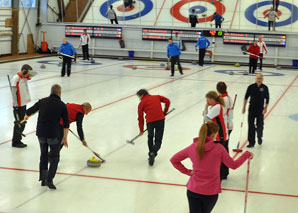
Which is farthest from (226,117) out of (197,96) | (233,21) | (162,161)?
(233,21)

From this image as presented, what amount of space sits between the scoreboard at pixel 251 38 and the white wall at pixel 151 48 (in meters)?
0.29

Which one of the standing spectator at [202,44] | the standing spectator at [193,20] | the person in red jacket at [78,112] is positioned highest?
the standing spectator at [193,20]

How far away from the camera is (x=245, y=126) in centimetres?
1436

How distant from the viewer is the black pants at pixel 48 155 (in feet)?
28.2

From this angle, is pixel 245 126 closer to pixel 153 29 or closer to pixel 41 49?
pixel 153 29

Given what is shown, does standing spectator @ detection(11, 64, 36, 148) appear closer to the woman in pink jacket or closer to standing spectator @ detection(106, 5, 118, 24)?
the woman in pink jacket

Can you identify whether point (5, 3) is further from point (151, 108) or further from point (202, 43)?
point (151, 108)

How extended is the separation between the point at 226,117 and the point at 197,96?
981cm

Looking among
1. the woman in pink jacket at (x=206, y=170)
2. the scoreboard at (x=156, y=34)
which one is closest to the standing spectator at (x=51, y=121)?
the woman in pink jacket at (x=206, y=170)

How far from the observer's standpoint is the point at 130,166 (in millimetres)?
10367

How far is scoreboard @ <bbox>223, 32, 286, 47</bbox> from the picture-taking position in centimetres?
3059

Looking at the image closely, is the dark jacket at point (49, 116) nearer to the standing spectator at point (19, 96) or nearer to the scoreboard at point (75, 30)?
the standing spectator at point (19, 96)

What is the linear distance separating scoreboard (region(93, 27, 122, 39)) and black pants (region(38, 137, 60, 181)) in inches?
999

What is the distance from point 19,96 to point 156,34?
22238 millimetres
